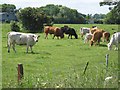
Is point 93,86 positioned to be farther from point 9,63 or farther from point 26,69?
point 9,63

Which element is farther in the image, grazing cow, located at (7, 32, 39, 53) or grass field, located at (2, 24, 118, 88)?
grazing cow, located at (7, 32, 39, 53)

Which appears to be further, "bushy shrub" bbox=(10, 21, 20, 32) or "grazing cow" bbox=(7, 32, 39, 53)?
"bushy shrub" bbox=(10, 21, 20, 32)

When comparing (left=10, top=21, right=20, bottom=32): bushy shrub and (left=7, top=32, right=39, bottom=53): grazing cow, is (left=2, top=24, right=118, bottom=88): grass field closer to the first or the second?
(left=7, top=32, right=39, bottom=53): grazing cow

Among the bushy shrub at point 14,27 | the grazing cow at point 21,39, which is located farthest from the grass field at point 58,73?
the bushy shrub at point 14,27

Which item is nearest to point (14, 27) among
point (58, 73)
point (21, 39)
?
point (21, 39)

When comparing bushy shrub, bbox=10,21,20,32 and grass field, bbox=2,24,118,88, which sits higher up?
grass field, bbox=2,24,118,88

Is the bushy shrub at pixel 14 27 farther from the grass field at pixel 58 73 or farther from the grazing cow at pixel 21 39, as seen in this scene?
the grazing cow at pixel 21 39

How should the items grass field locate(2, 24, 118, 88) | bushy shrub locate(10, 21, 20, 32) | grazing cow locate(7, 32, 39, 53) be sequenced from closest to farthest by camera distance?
grass field locate(2, 24, 118, 88) < grazing cow locate(7, 32, 39, 53) < bushy shrub locate(10, 21, 20, 32)

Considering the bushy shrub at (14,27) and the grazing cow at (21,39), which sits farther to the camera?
the bushy shrub at (14,27)

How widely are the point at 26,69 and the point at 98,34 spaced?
16878 mm

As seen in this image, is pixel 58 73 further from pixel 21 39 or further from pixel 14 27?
pixel 14 27

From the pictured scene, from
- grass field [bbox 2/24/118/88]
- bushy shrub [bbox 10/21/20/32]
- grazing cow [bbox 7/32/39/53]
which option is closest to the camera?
grass field [bbox 2/24/118/88]

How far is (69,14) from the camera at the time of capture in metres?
113

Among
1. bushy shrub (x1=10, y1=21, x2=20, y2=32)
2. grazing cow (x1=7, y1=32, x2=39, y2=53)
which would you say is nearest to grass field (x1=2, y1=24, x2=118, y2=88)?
grazing cow (x1=7, y1=32, x2=39, y2=53)
